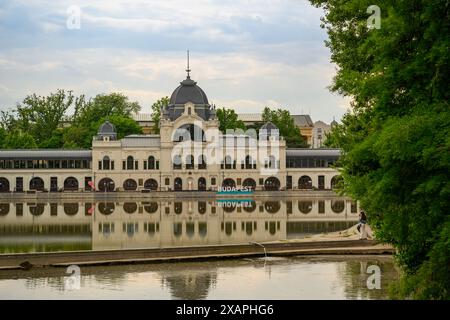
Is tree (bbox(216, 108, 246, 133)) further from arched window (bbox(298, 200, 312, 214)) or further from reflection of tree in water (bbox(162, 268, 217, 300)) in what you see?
reflection of tree in water (bbox(162, 268, 217, 300))

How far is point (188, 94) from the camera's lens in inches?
4321

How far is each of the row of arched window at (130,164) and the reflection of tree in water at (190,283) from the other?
74428mm

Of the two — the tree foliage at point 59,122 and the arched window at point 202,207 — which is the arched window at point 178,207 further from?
the tree foliage at point 59,122

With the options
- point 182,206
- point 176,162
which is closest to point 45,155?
point 176,162

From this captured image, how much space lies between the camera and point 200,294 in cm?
2638

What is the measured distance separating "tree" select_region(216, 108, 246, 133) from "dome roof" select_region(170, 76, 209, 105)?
13.6 meters

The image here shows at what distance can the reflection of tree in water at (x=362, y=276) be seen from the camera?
2609 cm

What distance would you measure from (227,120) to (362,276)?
97.8m

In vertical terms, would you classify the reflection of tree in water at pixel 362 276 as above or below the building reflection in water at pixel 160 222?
below

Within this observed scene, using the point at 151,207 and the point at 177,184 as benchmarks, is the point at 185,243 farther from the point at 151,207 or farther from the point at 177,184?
the point at 177,184

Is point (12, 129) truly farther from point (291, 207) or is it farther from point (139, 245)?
point (139, 245)

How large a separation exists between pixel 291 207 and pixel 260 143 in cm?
2714

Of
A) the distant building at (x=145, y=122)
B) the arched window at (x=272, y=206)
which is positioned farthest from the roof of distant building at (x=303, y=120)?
the arched window at (x=272, y=206)
